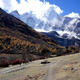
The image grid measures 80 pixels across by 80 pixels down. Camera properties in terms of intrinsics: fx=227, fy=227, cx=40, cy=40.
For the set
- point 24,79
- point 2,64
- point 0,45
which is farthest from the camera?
point 0,45

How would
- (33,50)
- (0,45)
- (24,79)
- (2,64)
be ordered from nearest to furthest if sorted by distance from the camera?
(24,79), (2,64), (0,45), (33,50)

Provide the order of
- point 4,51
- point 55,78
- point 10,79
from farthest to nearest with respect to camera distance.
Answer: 1. point 4,51
2. point 10,79
3. point 55,78

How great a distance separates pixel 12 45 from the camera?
7844 inches

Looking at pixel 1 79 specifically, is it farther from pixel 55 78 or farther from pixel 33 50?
pixel 33 50

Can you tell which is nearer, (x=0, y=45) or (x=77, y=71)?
(x=77, y=71)

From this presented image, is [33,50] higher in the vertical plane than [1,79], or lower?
higher

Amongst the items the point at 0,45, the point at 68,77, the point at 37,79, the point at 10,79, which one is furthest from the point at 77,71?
the point at 0,45

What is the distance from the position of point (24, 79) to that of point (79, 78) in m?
9.39

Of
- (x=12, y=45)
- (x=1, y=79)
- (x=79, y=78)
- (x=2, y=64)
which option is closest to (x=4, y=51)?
(x=12, y=45)

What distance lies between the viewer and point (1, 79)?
134 feet

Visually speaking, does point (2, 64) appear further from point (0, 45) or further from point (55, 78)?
point (0, 45)

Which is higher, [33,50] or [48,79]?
[33,50]

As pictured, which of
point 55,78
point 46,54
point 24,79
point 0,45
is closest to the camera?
point 55,78

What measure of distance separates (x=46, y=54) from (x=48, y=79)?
118 m
